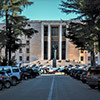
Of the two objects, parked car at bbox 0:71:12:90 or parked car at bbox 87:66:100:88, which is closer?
parked car at bbox 87:66:100:88

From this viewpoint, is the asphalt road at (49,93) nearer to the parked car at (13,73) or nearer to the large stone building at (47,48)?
the parked car at (13,73)

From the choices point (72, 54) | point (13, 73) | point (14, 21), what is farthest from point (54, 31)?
point (13, 73)

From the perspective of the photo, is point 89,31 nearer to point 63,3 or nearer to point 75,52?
point 63,3

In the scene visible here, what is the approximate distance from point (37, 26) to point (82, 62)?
26.8 metres

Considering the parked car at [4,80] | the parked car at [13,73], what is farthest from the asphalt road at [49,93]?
the parked car at [13,73]

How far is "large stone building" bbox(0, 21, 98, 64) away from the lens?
10488 centimetres

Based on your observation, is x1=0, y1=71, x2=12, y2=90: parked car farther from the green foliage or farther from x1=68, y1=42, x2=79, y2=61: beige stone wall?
x1=68, y1=42, x2=79, y2=61: beige stone wall

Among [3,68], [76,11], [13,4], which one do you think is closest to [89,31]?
[76,11]

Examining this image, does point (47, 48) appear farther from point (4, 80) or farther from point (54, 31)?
point (4, 80)

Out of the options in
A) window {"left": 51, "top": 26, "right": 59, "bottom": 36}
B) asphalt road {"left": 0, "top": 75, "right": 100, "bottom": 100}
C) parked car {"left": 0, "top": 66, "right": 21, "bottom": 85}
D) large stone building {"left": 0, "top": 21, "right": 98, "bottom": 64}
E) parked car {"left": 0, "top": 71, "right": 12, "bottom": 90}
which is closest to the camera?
asphalt road {"left": 0, "top": 75, "right": 100, "bottom": 100}

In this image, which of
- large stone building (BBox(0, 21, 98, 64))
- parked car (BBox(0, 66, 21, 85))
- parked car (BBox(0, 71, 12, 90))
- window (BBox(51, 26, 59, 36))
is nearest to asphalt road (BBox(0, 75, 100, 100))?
parked car (BBox(0, 71, 12, 90))

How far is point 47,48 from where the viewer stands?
107 metres

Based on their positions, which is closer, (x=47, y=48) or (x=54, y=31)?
(x=47, y=48)

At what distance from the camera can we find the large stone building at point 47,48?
344 feet
